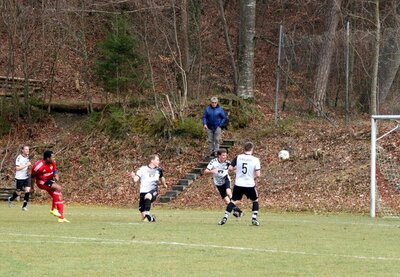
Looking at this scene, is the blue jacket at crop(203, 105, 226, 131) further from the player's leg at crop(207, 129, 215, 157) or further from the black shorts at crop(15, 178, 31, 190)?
the black shorts at crop(15, 178, 31, 190)

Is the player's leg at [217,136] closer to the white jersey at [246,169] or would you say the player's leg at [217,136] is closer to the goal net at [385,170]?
the goal net at [385,170]

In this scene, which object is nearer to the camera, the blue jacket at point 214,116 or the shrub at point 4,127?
the blue jacket at point 214,116

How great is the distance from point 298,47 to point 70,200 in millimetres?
9989

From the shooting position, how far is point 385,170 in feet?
90.9

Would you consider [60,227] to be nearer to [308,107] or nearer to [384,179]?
[384,179]

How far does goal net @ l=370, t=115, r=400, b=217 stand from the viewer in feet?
76.4

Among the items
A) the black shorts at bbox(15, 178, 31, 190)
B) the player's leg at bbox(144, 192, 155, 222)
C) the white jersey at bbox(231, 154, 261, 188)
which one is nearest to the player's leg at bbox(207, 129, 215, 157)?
the black shorts at bbox(15, 178, 31, 190)

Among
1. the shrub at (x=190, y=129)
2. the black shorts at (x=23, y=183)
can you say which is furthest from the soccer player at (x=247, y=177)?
the shrub at (x=190, y=129)

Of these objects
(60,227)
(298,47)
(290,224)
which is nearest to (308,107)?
(298,47)

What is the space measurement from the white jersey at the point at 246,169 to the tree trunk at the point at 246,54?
17.9 metres

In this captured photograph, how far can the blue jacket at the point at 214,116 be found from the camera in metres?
30.5

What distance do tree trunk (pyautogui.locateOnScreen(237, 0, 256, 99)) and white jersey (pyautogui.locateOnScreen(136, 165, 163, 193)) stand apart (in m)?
17.1

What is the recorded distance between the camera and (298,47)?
34094 millimetres

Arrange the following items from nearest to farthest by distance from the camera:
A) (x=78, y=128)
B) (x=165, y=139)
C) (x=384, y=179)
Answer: (x=384, y=179)
(x=165, y=139)
(x=78, y=128)
